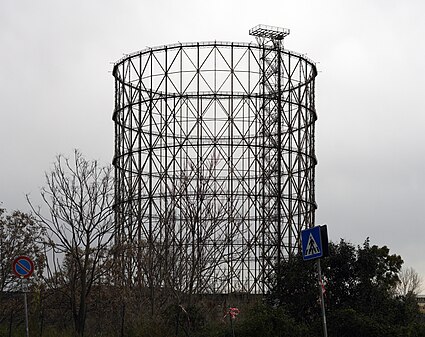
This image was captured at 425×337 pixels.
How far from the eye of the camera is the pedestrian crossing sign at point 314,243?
11164 millimetres

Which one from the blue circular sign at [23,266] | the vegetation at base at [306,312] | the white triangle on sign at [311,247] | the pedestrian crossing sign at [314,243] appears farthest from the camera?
the vegetation at base at [306,312]

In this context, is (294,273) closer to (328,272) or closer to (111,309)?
(328,272)

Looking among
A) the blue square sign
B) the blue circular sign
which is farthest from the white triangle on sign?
the blue circular sign

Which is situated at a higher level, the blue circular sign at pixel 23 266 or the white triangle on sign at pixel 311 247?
the blue circular sign at pixel 23 266

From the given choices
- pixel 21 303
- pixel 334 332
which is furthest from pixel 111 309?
pixel 334 332

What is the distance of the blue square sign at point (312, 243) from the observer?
1122cm

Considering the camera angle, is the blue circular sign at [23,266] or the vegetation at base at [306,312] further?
the vegetation at base at [306,312]

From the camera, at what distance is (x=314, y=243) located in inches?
446

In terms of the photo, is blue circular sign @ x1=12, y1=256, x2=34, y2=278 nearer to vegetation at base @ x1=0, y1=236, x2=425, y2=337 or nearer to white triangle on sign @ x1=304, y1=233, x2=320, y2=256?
vegetation at base @ x1=0, y1=236, x2=425, y2=337

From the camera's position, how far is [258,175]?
3647cm

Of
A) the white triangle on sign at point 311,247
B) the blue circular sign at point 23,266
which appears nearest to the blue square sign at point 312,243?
the white triangle on sign at point 311,247

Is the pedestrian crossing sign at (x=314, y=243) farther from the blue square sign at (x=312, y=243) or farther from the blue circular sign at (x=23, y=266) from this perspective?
the blue circular sign at (x=23, y=266)

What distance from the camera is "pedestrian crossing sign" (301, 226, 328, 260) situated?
11.2 meters

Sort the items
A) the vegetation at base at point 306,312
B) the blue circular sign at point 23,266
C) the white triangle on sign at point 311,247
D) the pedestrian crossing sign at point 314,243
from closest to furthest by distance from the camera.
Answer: the pedestrian crossing sign at point 314,243
the white triangle on sign at point 311,247
the blue circular sign at point 23,266
the vegetation at base at point 306,312
